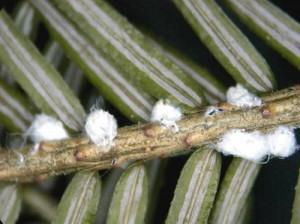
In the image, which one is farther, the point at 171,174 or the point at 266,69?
the point at 171,174

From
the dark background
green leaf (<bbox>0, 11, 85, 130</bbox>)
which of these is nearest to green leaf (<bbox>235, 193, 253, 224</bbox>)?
the dark background

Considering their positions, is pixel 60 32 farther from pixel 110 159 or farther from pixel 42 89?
pixel 110 159

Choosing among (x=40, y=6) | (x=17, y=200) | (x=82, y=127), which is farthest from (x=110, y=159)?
(x=40, y=6)

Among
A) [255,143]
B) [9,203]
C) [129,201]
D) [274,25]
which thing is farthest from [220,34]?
[9,203]

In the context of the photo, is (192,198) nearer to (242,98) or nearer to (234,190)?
(234,190)

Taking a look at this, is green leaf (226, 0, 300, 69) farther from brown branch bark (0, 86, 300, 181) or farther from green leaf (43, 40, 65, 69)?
green leaf (43, 40, 65, 69)
